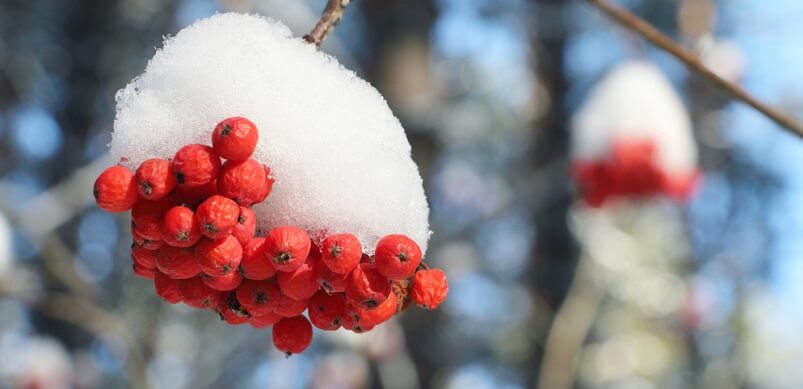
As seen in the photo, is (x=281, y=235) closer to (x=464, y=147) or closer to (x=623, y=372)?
(x=464, y=147)

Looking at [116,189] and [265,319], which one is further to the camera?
[265,319]

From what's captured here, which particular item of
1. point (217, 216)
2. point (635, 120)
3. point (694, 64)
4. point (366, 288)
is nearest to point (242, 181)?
point (217, 216)

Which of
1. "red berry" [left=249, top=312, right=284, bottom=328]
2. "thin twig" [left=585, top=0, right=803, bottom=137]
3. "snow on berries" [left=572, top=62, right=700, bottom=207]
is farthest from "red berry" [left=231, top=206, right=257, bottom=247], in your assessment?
"snow on berries" [left=572, top=62, right=700, bottom=207]

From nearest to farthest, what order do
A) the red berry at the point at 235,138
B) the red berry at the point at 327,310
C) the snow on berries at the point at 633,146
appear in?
the red berry at the point at 235,138 → the red berry at the point at 327,310 → the snow on berries at the point at 633,146

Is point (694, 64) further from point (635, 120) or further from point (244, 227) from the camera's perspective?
point (635, 120)

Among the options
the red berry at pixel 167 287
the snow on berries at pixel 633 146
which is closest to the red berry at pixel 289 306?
the red berry at pixel 167 287

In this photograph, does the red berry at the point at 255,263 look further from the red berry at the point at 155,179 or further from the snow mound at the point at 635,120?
the snow mound at the point at 635,120

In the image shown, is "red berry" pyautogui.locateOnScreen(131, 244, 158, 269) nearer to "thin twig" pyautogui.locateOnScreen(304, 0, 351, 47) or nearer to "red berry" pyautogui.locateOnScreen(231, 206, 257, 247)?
"red berry" pyautogui.locateOnScreen(231, 206, 257, 247)
